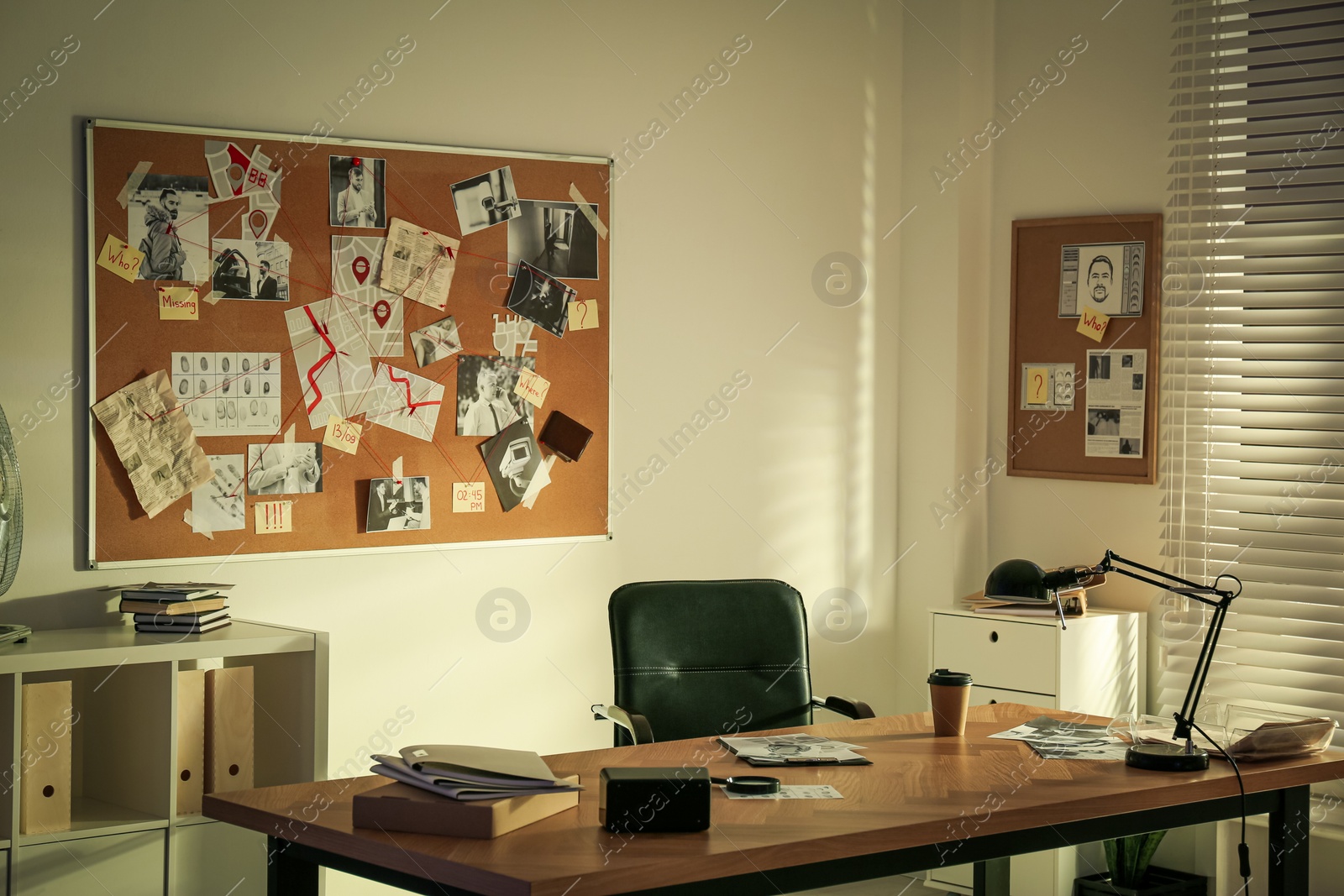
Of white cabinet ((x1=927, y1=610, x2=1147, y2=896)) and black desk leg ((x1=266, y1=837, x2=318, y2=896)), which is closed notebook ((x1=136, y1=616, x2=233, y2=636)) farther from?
white cabinet ((x1=927, y1=610, x2=1147, y2=896))

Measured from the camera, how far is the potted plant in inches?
152

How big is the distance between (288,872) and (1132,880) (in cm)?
284

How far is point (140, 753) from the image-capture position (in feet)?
9.68

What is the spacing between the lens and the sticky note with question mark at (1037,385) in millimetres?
4438

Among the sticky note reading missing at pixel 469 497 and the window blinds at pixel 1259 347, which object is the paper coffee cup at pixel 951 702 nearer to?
the sticky note reading missing at pixel 469 497

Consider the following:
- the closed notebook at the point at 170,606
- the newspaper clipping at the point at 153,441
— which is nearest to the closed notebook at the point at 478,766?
the closed notebook at the point at 170,606

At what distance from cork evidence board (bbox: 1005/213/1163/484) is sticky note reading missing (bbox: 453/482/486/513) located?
6.36ft

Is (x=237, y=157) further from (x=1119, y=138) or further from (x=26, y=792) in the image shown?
(x=1119, y=138)

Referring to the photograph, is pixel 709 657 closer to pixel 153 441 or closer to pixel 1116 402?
pixel 153 441

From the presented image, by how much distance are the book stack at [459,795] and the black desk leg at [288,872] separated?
127mm

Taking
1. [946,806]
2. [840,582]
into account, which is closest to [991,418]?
[840,582]

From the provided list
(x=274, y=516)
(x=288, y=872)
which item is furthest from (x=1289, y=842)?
(x=274, y=516)

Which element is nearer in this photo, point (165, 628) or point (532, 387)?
point (165, 628)

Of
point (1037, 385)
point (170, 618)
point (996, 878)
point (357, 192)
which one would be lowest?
point (996, 878)
